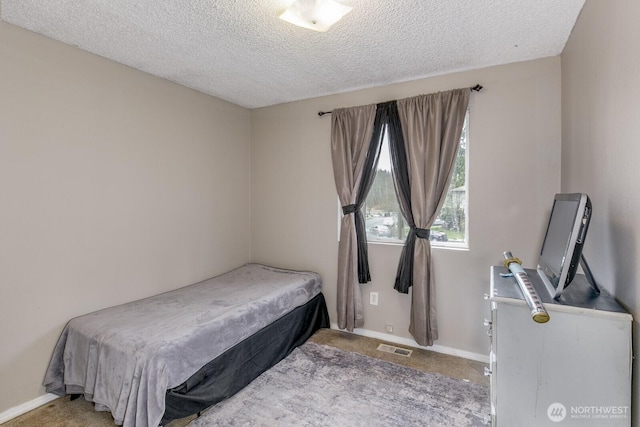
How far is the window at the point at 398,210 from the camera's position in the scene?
2.72m

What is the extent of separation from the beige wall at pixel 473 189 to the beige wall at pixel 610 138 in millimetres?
393

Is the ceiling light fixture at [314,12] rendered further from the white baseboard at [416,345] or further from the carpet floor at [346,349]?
the white baseboard at [416,345]

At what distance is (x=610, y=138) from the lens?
4.73 feet

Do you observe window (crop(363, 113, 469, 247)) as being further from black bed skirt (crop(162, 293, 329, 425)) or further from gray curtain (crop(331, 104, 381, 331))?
black bed skirt (crop(162, 293, 329, 425))

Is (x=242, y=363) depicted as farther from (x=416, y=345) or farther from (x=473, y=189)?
(x=473, y=189)

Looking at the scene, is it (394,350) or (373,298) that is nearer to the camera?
(394,350)

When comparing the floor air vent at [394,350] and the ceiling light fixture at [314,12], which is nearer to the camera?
the ceiling light fixture at [314,12]

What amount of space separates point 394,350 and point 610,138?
2.25 m

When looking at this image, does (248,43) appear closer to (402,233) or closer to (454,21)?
(454,21)

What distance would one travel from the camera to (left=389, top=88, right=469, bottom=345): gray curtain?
8.66ft

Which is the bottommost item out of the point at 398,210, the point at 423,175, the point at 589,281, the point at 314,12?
the point at 589,281

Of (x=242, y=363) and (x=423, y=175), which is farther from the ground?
(x=423, y=175)

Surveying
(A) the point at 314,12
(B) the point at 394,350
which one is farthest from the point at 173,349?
(A) the point at 314,12

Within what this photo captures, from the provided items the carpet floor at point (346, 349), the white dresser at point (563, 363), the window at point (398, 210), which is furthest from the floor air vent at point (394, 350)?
the white dresser at point (563, 363)
